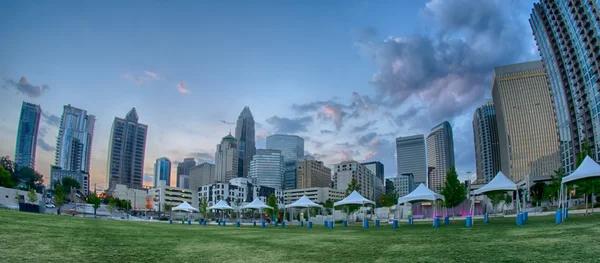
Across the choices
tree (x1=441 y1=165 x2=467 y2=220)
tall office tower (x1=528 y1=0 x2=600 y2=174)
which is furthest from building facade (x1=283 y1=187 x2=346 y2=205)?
tree (x1=441 y1=165 x2=467 y2=220)

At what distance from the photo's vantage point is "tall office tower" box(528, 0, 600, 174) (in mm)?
69188

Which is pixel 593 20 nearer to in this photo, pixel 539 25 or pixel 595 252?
pixel 539 25

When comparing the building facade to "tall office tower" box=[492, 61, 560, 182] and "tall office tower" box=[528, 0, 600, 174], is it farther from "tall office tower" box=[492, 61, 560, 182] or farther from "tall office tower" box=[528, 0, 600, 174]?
"tall office tower" box=[528, 0, 600, 174]

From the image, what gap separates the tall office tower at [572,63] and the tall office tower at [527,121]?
190ft

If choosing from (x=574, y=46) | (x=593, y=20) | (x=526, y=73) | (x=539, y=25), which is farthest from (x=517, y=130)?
(x=593, y=20)

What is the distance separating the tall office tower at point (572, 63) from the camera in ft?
227

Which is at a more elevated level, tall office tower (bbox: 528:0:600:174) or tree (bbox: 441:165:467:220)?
tall office tower (bbox: 528:0:600:174)

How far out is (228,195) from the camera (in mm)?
146125

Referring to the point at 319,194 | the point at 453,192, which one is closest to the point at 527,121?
the point at 319,194

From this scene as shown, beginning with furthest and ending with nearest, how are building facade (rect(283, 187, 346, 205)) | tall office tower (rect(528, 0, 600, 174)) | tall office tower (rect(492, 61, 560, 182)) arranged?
building facade (rect(283, 187, 346, 205)), tall office tower (rect(492, 61, 560, 182)), tall office tower (rect(528, 0, 600, 174))

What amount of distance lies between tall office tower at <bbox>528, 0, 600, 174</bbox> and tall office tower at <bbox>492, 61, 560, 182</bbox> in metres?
57.9

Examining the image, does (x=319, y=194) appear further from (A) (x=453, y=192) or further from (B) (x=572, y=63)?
(A) (x=453, y=192)

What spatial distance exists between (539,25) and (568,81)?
18.4 m

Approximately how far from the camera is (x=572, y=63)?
79062mm
